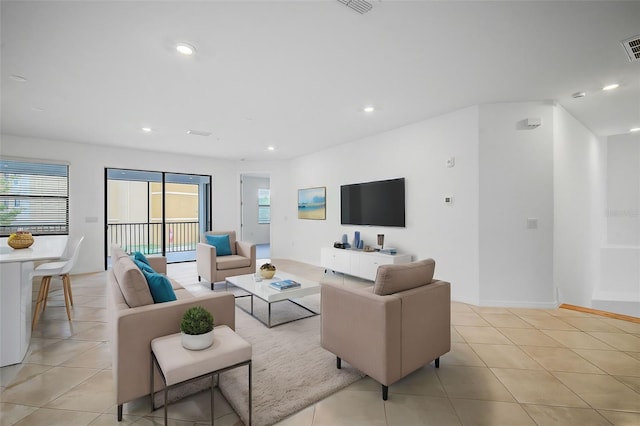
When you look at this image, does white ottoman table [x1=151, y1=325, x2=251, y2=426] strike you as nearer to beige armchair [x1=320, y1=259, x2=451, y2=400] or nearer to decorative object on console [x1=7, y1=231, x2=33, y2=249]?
beige armchair [x1=320, y1=259, x2=451, y2=400]

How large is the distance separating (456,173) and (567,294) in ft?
7.80

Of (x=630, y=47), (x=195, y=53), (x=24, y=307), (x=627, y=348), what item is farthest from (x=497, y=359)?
(x=24, y=307)

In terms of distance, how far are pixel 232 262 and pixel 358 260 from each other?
211cm

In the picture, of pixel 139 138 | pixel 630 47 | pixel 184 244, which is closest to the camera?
pixel 630 47

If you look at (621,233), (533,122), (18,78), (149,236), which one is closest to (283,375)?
(18,78)

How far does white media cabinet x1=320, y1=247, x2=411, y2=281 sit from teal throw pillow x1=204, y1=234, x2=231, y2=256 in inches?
73.1

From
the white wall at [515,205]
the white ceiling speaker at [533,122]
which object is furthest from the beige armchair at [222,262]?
the white ceiling speaker at [533,122]

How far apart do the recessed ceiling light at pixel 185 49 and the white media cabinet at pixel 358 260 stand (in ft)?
11.2

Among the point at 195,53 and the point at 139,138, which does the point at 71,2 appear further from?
the point at 139,138

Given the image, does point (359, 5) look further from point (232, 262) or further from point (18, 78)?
point (232, 262)

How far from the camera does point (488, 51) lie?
2.56m

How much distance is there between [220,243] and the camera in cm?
514

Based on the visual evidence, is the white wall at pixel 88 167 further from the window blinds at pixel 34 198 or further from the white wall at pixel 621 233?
the white wall at pixel 621 233

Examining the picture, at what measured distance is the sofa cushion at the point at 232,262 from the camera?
15.4ft
